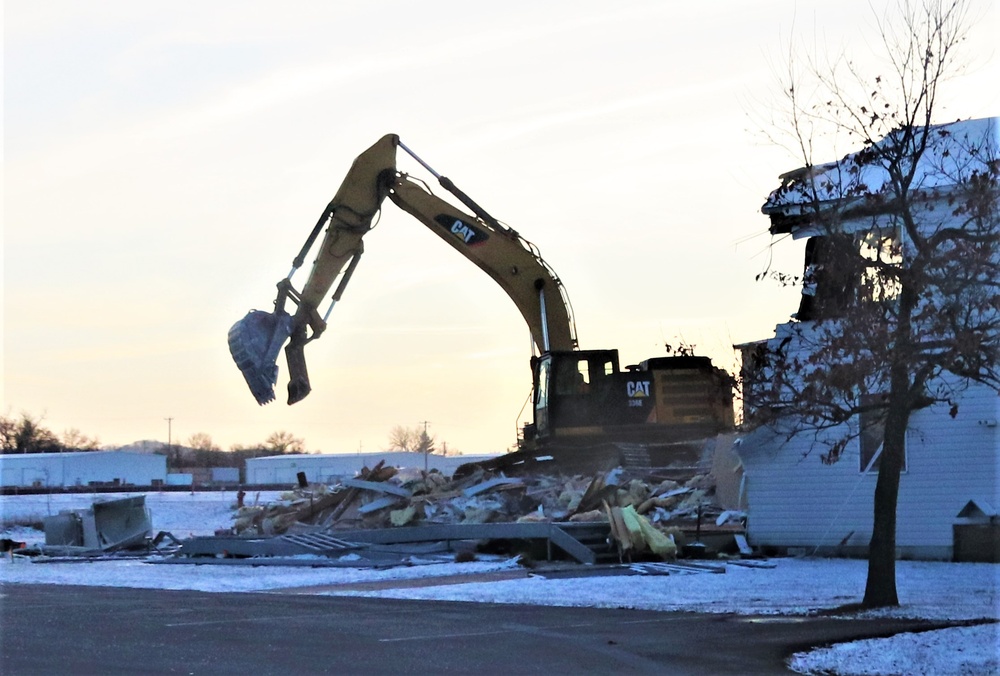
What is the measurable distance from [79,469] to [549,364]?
6257 centimetres

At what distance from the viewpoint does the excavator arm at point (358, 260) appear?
3014cm

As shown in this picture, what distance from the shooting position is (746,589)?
18.6 meters

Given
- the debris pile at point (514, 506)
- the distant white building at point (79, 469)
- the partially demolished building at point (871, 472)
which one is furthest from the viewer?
the distant white building at point (79, 469)

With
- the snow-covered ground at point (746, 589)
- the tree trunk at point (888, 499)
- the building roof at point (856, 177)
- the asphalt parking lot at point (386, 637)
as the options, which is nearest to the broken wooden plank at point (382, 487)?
the snow-covered ground at point (746, 589)

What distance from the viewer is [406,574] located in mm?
22016

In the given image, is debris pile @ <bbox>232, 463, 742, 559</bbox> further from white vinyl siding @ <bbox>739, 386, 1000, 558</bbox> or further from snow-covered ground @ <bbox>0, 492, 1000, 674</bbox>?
snow-covered ground @ <bbox>0, 492, 1000, 674</bbox>

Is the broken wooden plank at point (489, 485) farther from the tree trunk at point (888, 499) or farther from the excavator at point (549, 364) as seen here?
the tree trunk at point (888, 499)

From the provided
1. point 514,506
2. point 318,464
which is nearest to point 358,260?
point 514,506

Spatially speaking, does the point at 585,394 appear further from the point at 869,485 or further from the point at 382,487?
the point at 869,485

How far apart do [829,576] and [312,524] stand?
1503 centimetres

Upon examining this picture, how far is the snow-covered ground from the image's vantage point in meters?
12.3

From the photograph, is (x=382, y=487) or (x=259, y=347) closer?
(x=259, y=347)

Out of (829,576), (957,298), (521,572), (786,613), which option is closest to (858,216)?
(957,298)

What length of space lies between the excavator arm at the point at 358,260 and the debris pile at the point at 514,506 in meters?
3.09
